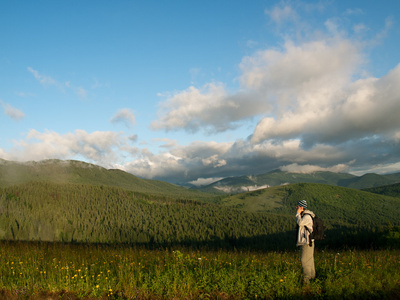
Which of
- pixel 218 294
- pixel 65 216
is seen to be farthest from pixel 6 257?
pixel 65 216

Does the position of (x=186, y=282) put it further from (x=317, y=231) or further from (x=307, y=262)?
(x=317, y=231)

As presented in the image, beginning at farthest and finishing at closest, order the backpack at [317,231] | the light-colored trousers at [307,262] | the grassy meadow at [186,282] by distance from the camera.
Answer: the light-colored trousers at [307,262] < the backpack at [317,231] < the grassy meadow at [186,282]

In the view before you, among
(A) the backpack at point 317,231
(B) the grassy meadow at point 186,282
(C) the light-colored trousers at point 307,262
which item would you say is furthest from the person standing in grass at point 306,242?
(B) the grassy meadow at point 186,282

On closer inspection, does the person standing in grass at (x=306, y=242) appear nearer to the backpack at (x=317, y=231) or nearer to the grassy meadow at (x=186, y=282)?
the backpack at (x=317, y=231)

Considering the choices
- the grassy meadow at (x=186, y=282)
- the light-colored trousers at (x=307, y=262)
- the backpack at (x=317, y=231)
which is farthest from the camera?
the light-colored trousers at (x=307, y=262)

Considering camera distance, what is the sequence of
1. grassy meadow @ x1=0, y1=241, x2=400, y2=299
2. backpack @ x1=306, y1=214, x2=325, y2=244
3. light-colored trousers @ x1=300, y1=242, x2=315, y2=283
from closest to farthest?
1. grassy meadow @ x1=0, y1=241, x2=400, y2=299
2. backpack @ x1=306, y1=214, x2=325, y2=244
3. light-colored trousers @ x1=300, y1=242, x2=315, y2=283

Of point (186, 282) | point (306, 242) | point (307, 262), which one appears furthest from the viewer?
point (307, 262)

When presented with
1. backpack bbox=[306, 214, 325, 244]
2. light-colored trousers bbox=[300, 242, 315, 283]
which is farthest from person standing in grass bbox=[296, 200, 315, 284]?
backpack bbox=[306, 214, 325, 244]

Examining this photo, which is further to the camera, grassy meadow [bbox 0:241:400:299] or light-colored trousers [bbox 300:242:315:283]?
light-colored trousers [bbox 300:242:315:283]

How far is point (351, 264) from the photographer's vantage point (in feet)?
33.2

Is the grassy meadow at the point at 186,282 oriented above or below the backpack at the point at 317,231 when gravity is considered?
below

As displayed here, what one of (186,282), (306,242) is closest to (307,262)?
(306,242)

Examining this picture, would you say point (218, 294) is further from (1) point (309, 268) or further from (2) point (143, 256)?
(2) point (143, 256)

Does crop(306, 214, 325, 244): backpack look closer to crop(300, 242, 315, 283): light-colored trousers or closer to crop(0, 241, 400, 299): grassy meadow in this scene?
crop(300, 242, 315, 283): light-colored trousers
